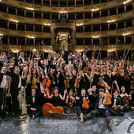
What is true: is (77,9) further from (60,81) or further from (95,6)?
(60,81)

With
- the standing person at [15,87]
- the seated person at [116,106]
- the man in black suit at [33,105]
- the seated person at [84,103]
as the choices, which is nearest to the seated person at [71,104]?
the seated person at [84,103]

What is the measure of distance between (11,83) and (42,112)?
1.67 metres

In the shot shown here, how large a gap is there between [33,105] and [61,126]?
Answer: 70.3 inches

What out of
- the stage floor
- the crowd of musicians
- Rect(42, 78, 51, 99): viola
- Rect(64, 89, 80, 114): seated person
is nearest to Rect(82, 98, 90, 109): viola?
the crowd of musicians

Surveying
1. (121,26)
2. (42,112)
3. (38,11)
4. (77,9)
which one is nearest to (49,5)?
(38,11)

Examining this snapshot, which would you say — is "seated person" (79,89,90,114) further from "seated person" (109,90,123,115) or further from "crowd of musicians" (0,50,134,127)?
"seated person" (109,90,123,115)

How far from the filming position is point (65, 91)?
647 centimetres

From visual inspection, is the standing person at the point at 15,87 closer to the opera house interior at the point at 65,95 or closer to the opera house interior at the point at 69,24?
the opera house interior at the point at 65,95

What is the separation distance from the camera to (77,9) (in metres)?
26.0

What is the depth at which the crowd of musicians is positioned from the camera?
5.53 metres

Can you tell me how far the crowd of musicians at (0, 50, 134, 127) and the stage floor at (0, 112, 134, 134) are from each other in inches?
12.1

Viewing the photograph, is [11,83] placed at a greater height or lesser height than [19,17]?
lesser

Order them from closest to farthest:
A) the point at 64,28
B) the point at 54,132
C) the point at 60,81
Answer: the point at 54,132 → the point at 60,81 → the point at 64,28

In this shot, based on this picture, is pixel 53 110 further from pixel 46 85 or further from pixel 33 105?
pixel 46 85
